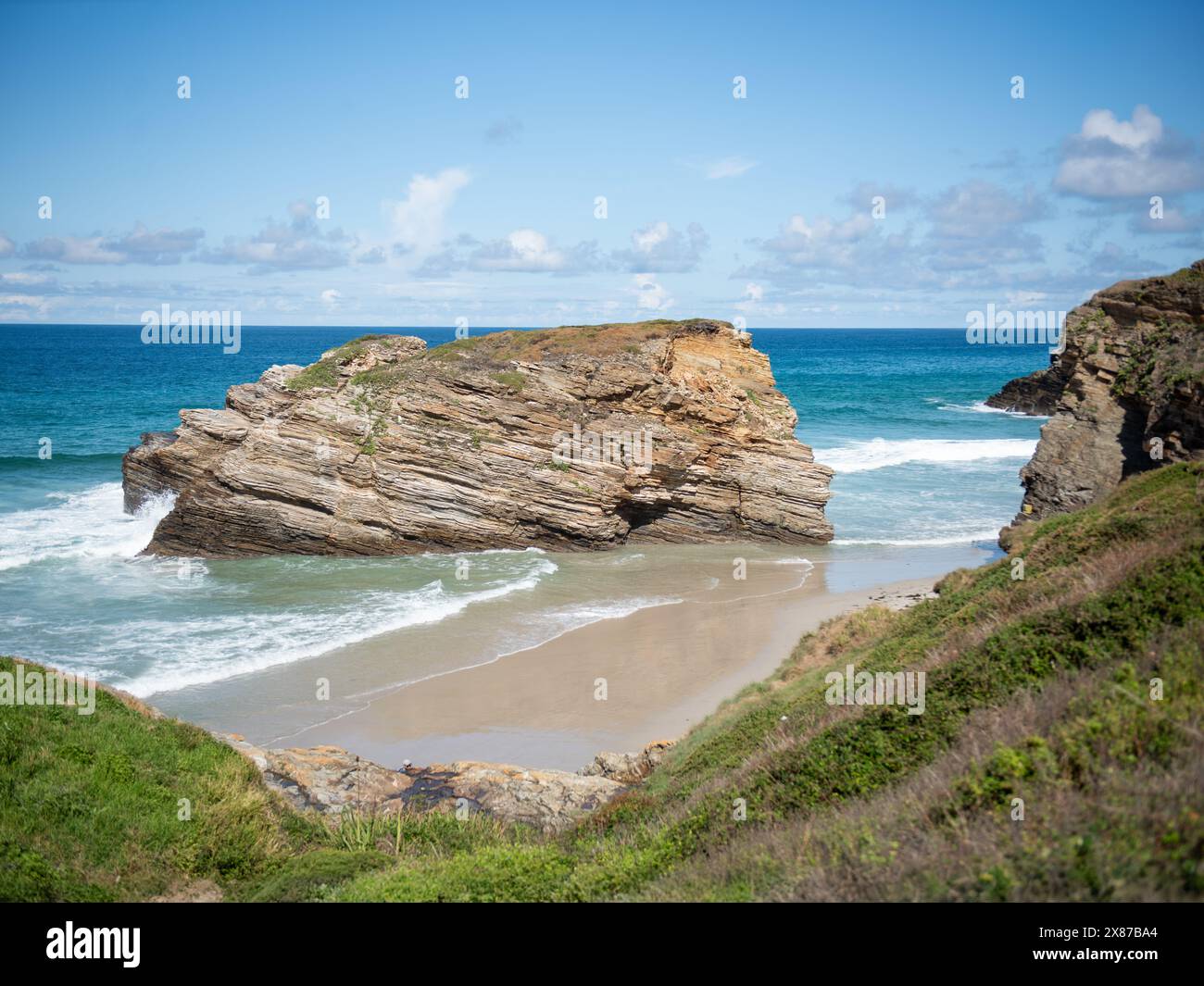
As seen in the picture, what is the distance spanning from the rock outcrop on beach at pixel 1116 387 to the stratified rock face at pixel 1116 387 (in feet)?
0.09

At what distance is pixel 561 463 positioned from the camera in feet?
95.0

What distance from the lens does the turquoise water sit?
66.8 feet

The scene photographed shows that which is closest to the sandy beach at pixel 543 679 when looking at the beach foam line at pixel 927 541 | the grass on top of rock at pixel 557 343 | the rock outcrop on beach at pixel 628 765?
the rock outcrop on beach at pixel 628 765

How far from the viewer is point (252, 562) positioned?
2736 cm

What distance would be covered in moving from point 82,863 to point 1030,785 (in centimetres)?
916

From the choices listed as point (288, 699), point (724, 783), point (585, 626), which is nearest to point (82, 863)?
point (724, 783)

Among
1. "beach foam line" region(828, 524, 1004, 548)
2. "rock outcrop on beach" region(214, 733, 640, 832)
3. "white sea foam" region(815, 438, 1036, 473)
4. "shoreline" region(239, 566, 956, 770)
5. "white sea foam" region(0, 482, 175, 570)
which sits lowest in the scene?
"shoreline" region(239, 566, 956, 770)

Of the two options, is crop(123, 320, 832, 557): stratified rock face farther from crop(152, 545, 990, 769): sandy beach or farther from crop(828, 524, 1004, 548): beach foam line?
crop(152, 545, 990, 769): sandy beach

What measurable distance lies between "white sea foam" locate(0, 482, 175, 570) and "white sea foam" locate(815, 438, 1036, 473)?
106 feet

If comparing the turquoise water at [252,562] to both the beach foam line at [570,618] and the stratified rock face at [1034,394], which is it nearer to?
the beach foam line at [570,618]

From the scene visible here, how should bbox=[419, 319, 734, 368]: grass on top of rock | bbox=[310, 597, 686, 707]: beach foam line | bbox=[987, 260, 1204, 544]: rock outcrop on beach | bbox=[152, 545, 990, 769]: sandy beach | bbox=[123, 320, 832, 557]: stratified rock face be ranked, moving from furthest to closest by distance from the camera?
1. bbox=[419, 319, 734, 368]: grass on top of rock
2. bbox=[123, 320, 832, 557]: stratified rock face
3. bbox=[987, 260, 1204, 544]: rock outcrop on beach
4. bbox=[310, 597, 686, 707]: beach foam line
5. bbox=[152, 545, 990, 769]: sandy beach

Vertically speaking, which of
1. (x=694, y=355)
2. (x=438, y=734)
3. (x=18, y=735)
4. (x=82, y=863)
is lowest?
(x=438, y=734)

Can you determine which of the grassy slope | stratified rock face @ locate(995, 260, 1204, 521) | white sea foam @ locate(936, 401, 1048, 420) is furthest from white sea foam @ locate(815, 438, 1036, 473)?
the grassy slope
